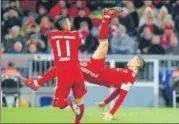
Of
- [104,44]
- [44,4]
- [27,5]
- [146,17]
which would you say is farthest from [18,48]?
[104,44]

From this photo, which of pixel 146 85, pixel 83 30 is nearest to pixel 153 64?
pixel 146 85

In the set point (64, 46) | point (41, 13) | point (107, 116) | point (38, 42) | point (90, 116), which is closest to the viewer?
point (64, 46)

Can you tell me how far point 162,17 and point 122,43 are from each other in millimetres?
609

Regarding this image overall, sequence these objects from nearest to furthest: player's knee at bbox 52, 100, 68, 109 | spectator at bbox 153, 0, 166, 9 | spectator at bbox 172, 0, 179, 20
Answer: player's knee at bbox 52, 100, 68, 109, spectator at bbox 153, 0, 166, 9, spectator at bbox 172, 0, 179, 20

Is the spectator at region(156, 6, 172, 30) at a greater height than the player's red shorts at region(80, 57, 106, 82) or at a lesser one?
lesser

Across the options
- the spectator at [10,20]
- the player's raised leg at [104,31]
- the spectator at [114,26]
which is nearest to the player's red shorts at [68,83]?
the player's raised leg at [104,31]

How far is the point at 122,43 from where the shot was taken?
29.6 feet

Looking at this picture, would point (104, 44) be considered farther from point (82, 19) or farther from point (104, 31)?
point (82, 19)

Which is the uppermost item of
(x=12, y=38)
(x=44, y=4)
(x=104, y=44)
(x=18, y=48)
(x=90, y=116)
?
(x=104, y=44)

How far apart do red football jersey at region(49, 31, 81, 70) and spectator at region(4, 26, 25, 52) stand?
3100 millimetres

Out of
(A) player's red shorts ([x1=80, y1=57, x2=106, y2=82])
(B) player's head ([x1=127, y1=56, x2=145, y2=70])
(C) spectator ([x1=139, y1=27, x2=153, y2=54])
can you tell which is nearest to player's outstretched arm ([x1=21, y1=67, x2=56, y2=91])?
(A) player's red shorts ([x1=80, y1=57, x2=106, y2=82])

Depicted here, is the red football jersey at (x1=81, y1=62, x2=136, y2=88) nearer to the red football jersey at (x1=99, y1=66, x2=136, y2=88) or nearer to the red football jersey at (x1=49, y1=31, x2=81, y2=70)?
the red football jersey at (x1=99, y1=66, x2=136, y2=88)

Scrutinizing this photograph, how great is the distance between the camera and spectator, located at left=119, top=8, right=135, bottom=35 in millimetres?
9039

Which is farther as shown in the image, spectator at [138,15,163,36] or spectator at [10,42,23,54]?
spectator at [10,42,23,54]
